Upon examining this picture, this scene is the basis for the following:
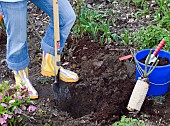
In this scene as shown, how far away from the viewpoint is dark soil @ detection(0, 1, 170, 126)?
11.9 ft

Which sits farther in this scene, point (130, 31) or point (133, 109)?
point (130, 31)

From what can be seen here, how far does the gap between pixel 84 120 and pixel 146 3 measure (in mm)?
2290

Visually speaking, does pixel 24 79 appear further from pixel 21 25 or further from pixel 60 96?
pixel 21 25

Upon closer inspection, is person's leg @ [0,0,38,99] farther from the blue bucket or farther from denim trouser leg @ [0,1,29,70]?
the blue bucket

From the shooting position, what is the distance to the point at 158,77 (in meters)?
3.77

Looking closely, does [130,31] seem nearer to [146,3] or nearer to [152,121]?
[146,3]

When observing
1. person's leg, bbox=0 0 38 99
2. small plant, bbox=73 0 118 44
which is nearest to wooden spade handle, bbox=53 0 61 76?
person's leg, bbox=0 0 38 99

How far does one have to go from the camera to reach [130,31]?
194 inches

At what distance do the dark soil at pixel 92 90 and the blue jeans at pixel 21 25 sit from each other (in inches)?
16.8

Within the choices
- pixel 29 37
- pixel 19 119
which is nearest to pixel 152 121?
pixel 19 119

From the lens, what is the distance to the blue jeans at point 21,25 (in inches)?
134

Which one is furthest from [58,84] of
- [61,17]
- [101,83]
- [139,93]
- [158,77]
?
[158,77]

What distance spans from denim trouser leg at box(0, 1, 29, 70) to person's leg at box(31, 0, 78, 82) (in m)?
0.22

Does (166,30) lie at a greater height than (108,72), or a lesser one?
greater
